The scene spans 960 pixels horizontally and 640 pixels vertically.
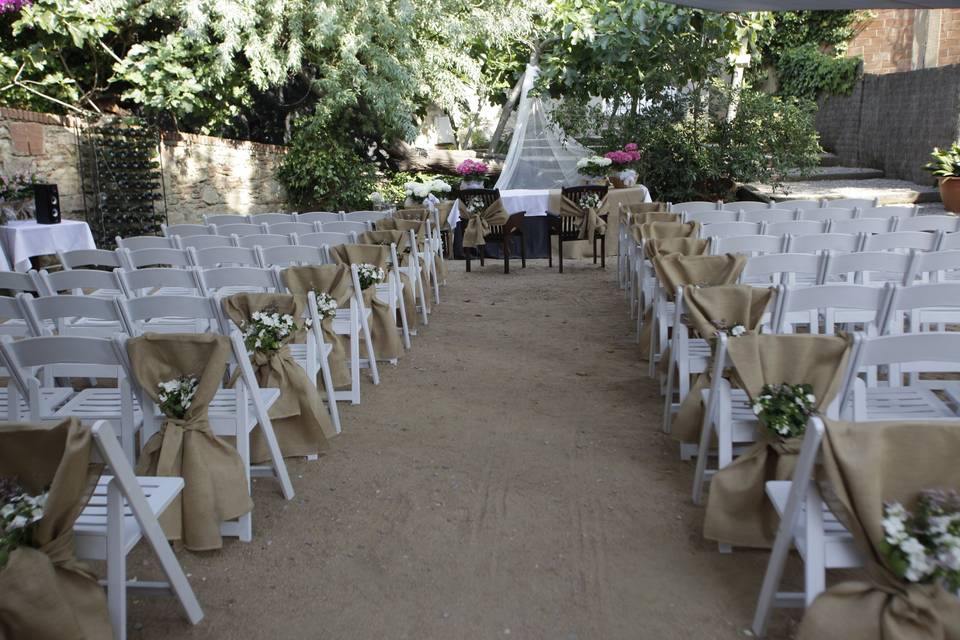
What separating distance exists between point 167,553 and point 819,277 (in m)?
3.15

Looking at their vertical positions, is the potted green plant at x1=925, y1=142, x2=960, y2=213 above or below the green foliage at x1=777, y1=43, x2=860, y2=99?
below

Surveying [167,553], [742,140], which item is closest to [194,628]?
[167,553]

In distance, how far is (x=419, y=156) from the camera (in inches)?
557

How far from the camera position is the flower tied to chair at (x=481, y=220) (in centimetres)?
873

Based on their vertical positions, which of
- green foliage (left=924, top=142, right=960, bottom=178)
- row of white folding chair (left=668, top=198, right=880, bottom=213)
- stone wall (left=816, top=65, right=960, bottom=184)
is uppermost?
stone wall (left=816, top=65, right=960, bottom=184)

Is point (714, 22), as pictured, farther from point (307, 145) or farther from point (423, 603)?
point (423, 603)

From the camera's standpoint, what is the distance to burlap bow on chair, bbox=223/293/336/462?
3344 millimetres

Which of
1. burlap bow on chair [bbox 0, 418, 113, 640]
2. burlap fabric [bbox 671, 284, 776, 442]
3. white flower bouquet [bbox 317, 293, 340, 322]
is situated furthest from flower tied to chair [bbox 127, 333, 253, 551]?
burlap fabric [bbox 671, 284, 776, 442]

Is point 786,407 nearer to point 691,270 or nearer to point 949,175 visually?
point 691,270

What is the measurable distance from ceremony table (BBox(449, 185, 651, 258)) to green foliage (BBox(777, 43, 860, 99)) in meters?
10.2

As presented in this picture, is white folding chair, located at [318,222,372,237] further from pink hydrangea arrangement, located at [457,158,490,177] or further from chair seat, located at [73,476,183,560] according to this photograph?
chair seat, located at [73,476,183,560]

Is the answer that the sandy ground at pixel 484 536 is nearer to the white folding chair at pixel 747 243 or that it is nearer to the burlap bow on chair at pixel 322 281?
the burlap bow on chair at pixel 322 281

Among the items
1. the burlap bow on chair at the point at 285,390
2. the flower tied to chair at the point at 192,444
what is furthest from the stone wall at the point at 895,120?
the flower tied to chair at the point at 192,444

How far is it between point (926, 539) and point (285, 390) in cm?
248
